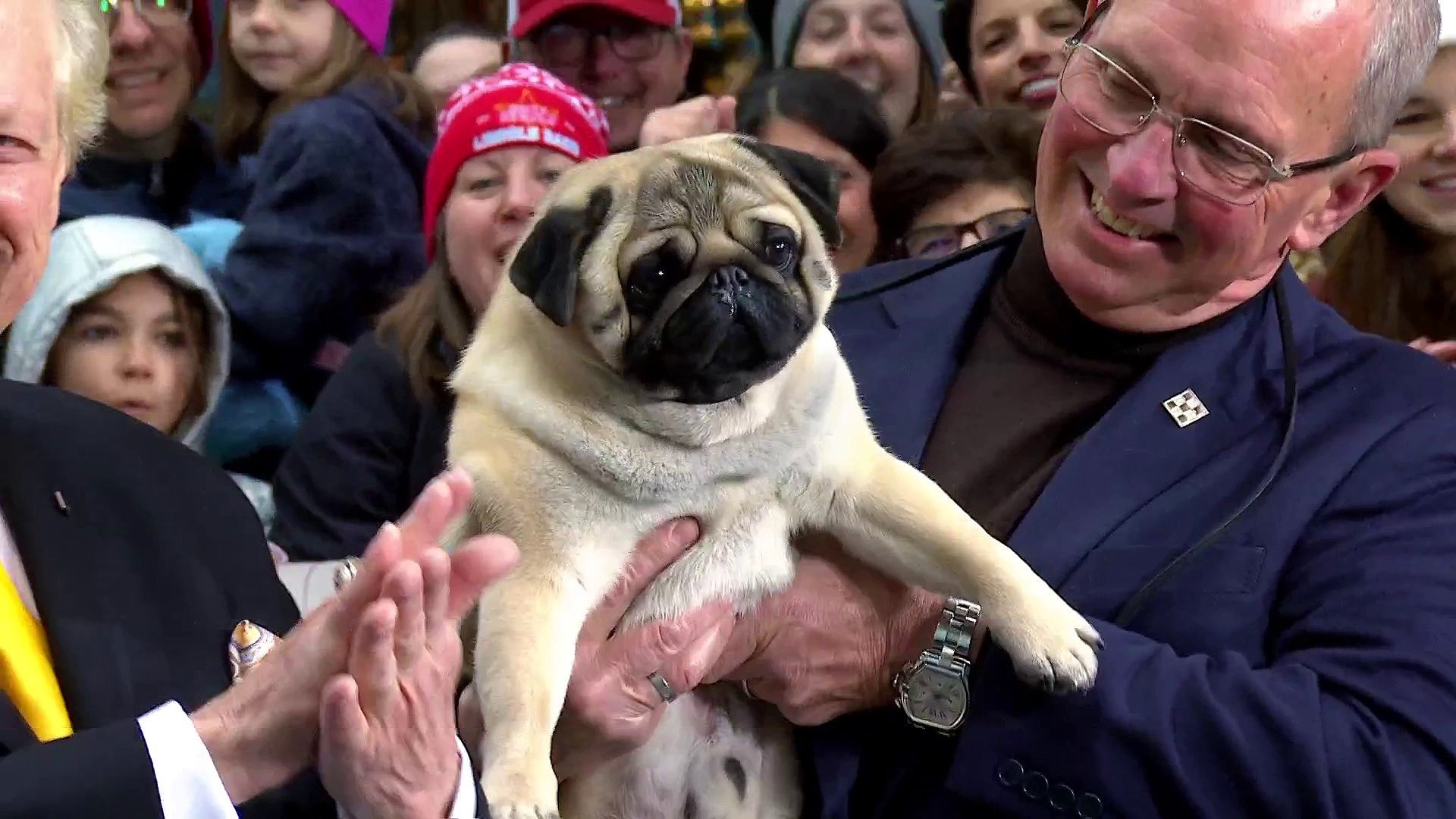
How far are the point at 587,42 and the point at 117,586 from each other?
169 centimetres

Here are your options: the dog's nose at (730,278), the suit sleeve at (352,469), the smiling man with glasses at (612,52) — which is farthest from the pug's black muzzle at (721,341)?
the smiling man with glasses at (612,52)

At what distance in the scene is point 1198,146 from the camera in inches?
50.1

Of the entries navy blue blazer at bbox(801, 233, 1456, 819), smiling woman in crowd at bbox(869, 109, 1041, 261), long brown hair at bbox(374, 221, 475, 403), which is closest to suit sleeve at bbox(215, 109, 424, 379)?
long brown hair at bbox(374, 221, 475, 403)

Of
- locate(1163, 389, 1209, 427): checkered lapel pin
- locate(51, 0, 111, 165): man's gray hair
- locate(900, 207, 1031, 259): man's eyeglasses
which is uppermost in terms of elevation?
locate(51, 0, 111, 165): man's gray hair

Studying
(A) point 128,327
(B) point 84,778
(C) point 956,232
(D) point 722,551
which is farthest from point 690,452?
(A) point 128,327

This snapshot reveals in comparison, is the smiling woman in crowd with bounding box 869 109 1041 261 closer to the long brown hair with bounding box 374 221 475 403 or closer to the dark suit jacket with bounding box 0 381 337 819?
the long brown hair with bounding box 374 221 475 403

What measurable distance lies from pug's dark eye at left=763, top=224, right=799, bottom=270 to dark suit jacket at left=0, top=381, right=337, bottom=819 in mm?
577

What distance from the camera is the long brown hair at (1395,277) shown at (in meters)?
2.00

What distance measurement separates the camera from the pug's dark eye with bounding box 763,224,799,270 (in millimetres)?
1268

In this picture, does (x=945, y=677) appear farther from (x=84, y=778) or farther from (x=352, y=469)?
(x=352, y=469)

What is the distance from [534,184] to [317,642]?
127 centimetres

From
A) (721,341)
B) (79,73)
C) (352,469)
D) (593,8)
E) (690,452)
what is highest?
(79,73)

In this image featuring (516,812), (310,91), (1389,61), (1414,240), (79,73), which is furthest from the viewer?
(310,91)

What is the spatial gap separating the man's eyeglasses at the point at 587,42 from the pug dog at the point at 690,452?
132 cm
